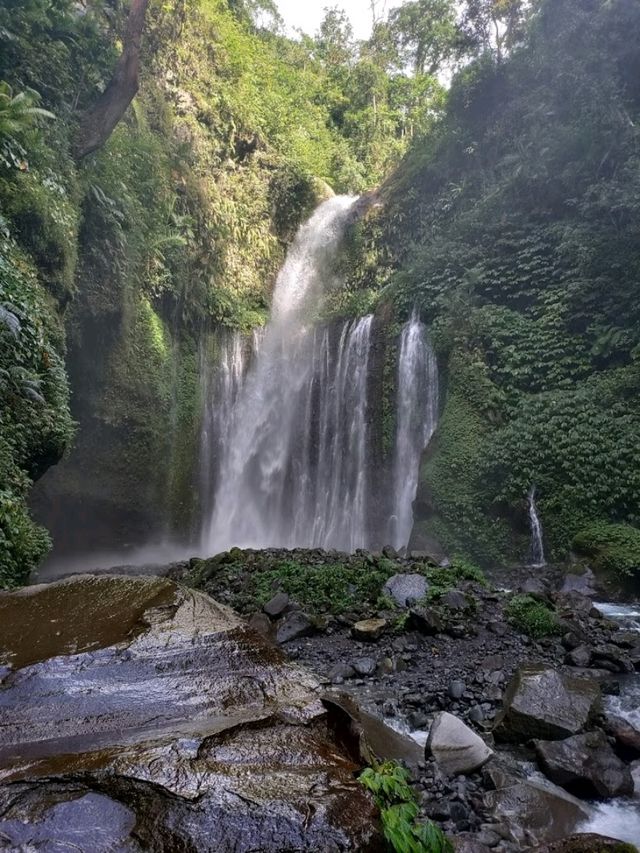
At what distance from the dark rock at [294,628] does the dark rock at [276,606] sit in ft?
0.65

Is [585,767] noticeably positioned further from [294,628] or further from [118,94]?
[118,94]

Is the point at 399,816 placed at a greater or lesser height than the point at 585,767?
greater

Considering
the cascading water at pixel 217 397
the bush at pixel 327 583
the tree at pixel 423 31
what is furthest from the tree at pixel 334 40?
the bush at pixel 327 583

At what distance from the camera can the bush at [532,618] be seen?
6.52 meters

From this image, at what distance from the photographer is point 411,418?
13.9m

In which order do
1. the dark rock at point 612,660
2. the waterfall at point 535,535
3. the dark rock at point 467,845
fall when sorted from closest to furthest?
the dark rock at point 467,845 → the dark rock at point 612,660 → the waterfall at point 535,535

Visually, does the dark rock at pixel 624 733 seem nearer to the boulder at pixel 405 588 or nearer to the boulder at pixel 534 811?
the boulder at pixel 534 811

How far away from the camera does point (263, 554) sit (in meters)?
9.76

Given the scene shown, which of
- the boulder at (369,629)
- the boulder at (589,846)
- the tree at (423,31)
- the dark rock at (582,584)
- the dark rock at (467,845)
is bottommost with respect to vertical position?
the dark rock at (582,584)

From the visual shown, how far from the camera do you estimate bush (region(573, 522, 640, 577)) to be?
9.02 m

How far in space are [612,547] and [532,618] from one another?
12.5 ft

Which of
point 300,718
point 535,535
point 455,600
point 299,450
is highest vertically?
point 299,450

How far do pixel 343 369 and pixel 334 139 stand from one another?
15873 millimetres

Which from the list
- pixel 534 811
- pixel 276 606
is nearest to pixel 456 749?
pixel 534 811
